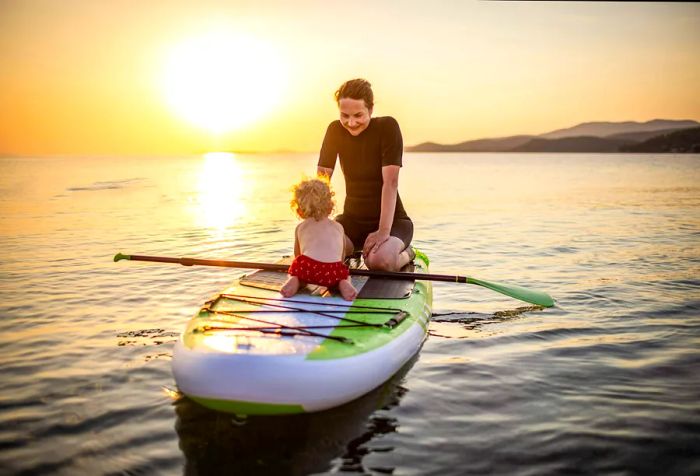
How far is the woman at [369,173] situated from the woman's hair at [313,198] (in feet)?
A: 4.06

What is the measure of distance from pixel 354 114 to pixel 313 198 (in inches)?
64.4

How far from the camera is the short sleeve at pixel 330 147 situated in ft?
25.3

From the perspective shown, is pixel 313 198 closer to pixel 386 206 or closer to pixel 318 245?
pixel 318 245

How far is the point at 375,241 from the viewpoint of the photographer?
7281mm

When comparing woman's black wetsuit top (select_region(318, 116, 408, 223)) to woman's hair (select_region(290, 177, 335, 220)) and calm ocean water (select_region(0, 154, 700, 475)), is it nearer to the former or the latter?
calm ocean water (select_region(0, 154, 700, 475))

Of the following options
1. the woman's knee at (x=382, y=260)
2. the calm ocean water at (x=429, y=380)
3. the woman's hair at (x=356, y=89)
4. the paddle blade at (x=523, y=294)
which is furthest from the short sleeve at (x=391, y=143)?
the paddle blade at (x=523, y=294)

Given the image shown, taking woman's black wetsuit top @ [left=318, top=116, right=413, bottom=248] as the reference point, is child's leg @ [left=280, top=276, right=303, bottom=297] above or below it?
below

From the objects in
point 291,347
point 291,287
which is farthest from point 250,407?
point 291,287

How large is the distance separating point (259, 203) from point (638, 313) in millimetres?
22508

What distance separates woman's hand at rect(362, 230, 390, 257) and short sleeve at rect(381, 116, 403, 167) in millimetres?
884

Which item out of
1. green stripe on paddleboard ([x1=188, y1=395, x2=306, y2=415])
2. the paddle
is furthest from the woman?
green stripe on paddleboard ([x1=188, y1=395, x2=306, y2=415])

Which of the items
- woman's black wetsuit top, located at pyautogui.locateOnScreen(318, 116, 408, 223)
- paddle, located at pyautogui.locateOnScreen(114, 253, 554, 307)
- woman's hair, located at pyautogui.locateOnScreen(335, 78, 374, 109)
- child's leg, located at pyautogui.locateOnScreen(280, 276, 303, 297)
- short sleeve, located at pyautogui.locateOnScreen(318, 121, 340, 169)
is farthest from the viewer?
short sleeve, located at pyautogui.locateOnScreen(318, 121, 340, 169)

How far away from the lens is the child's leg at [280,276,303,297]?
591 cm

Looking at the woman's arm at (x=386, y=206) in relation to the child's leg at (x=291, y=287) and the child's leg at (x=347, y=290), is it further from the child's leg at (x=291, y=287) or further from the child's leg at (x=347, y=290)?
the child's leg at (x=291, y=287)
